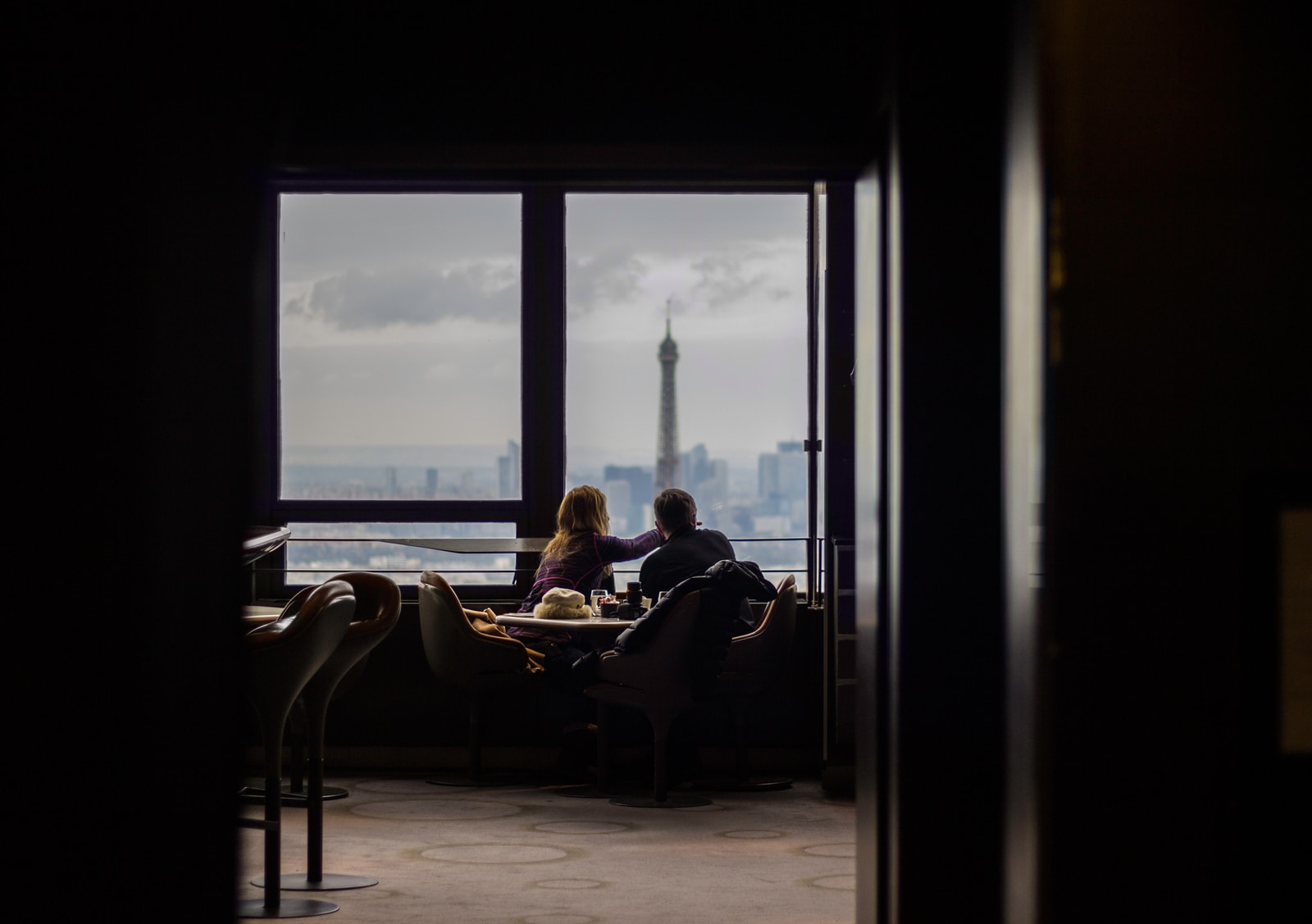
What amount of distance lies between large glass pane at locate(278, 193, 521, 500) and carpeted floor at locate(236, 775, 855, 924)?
198cm

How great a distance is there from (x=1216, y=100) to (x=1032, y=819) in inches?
49.8

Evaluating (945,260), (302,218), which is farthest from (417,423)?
(945,260)

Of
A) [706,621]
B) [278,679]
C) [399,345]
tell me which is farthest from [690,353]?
[278,679]

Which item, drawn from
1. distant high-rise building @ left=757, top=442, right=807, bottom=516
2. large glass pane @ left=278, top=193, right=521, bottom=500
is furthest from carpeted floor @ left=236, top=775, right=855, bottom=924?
large glass pane @ left=278, top=193, right=521, bottom=500

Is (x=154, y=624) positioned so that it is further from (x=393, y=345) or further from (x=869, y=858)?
(x=393, y=345)

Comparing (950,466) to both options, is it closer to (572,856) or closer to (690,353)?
(572,856)

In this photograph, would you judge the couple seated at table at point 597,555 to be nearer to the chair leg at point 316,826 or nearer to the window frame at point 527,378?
the window frame at point 527,378

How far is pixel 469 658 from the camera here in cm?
625

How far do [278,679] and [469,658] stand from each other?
2.38m

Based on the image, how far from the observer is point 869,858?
2729 millimetres

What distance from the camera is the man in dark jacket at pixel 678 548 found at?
6305 mm

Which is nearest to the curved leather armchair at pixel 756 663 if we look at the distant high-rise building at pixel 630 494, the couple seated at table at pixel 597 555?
the couple seated at table at pixel 597 555

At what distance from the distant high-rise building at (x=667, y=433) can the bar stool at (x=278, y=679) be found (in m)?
3.95

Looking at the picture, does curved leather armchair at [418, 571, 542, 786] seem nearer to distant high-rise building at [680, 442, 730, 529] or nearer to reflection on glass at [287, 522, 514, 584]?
reflection on glass at [287, 522, 514, 584]
